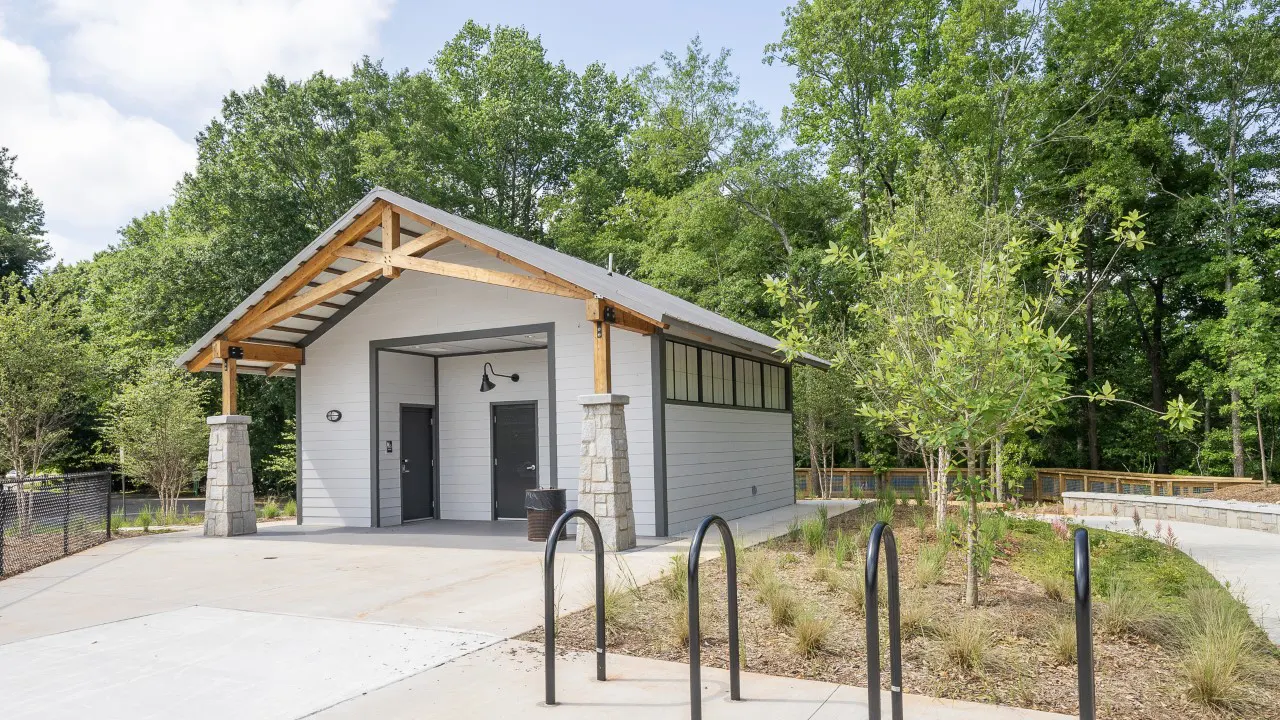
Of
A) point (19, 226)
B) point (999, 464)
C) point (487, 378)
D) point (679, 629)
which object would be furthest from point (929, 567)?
point (19, 226)

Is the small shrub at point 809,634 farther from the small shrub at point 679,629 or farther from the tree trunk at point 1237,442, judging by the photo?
the tree trunk at point 1237,442

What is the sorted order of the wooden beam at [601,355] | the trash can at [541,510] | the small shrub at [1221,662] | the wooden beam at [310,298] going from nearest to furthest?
the small shrub at [1221,662]
the wooden beam at [601,355]
the trash can at [541,510]
the wooden beam at [310,298]

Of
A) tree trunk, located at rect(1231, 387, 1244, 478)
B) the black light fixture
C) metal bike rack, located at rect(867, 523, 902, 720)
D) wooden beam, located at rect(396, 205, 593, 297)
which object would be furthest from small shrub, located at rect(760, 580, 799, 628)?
tree trunk, located at rect(1231, 387, 1244, 478)

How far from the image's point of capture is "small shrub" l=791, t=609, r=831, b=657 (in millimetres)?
5078

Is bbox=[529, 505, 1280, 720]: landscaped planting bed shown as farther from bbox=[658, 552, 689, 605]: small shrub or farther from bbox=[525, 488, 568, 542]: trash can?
bbox=[525, 488, 568, 542]: trash can

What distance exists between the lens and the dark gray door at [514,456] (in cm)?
1341

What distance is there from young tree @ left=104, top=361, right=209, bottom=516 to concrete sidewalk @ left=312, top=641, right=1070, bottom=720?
53.0 feet

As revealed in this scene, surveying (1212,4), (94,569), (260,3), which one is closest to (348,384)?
(94,569)

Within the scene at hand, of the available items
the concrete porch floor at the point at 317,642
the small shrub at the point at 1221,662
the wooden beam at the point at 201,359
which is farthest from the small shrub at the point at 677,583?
the wooden beam at the point at 201,359

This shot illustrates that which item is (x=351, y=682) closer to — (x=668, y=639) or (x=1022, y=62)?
(x=668, y=639)

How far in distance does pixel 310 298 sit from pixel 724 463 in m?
6.77

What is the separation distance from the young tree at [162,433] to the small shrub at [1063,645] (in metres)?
18.3

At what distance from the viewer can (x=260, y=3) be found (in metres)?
16.4

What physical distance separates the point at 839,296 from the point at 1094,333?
28.7 feet
